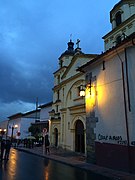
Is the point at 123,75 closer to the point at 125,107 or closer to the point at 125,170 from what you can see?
the point at 125,107

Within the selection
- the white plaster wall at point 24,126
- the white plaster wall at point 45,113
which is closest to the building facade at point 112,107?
the white plaster wall at point 45,113

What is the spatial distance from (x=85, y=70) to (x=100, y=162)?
700cm

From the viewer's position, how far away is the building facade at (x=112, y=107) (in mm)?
11570

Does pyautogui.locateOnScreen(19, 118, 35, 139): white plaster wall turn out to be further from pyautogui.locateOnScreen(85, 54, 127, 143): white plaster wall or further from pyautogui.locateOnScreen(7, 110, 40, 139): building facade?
pyautogui.locateOnScreen(85, 54, 127, 143): white plaster wall

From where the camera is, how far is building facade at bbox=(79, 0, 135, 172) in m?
11.6

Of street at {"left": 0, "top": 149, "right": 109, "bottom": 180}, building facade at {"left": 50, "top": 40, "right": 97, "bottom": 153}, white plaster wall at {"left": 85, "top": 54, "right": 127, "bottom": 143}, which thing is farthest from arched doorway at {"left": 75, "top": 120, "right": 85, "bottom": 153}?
street at {"left": 0, "top": 149, "right": 109, "bottom": 180}

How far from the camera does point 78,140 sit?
76.3ft

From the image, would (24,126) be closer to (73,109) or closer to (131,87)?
(73,109)

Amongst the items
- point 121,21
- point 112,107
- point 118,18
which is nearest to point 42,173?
point 112,107

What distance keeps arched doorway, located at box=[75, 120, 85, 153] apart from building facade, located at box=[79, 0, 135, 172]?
7.41m

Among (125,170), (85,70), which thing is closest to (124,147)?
(125,170)

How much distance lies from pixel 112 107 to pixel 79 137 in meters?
11.1

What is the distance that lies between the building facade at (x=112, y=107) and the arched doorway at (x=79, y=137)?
7.41 meters

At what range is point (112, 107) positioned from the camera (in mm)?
12969
